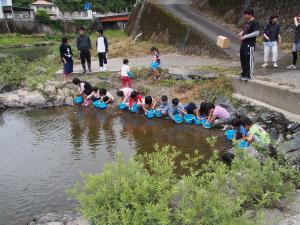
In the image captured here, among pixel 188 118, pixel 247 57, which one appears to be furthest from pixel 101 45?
pixel 247 57

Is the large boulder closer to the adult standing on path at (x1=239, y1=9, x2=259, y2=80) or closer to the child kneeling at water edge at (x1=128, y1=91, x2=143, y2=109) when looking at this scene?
the child kneeling at water edge at (x1=128, y1=91, x2=143, y2=109)

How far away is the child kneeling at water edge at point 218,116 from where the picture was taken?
1041 cm

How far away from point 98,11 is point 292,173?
241 feet

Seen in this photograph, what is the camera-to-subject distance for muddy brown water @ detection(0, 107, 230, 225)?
23.6ft

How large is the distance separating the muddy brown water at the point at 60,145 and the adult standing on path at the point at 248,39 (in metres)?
2.33

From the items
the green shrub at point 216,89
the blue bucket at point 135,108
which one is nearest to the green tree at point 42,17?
the blue bucket at point 135,108

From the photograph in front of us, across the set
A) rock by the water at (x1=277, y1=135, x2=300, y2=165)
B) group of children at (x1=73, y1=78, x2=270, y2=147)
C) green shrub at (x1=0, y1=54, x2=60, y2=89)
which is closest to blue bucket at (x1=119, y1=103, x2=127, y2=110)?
group of children at (x1=73, y1=78, x2=270, y2=147)

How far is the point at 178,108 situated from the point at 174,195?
6634 mm

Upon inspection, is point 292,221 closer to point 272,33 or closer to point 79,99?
point 272,33

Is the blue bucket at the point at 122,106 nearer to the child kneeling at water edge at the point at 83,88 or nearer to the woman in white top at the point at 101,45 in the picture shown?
the child kneeling at water edge at the point at 83,88

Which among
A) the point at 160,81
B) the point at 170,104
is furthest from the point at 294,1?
the point at 170,104

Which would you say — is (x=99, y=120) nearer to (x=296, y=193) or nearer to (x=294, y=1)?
(x=296, y=193)

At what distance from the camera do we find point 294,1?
1714 cm

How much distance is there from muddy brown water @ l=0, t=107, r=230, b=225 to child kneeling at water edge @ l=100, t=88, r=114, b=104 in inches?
25.2
